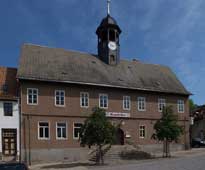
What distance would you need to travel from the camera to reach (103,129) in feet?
89.0

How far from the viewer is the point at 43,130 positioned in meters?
31.2

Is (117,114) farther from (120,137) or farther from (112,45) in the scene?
(112,45)

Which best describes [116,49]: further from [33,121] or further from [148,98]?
[33,121]

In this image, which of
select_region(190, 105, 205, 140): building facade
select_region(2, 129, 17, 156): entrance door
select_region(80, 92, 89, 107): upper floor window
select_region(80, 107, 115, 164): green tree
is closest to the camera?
select_region(80, 107, 115, 164): green tree

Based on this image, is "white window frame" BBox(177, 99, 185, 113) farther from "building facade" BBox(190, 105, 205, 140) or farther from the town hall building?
"building facade" BBox(190, 105, 205, 140)

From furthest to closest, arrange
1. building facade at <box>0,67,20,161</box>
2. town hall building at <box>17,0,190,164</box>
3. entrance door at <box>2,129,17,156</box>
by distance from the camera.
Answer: town hall building at <box>17,0,190,164</box>, entrance door at <box>2,129,17,156</box>, building facade at <box>0,67,20,161</box>

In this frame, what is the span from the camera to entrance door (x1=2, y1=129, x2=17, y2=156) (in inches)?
1182

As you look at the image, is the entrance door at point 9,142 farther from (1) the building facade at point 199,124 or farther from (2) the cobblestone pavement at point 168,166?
(1) the building facade at point 199,124

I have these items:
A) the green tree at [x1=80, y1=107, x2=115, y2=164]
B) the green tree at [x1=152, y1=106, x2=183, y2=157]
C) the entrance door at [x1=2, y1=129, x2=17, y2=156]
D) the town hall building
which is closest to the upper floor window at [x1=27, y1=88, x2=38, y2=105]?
the town hall building

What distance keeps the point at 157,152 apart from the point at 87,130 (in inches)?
475

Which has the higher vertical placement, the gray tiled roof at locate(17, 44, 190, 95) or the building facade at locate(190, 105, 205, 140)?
the gray tiled roof at locate(17, 44, 190, 95)

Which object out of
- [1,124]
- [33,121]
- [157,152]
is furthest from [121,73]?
[1,124]

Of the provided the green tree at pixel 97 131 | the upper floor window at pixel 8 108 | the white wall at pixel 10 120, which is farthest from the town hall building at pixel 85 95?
the green tree at pixel 97 131

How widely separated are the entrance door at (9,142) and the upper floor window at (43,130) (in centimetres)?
216
